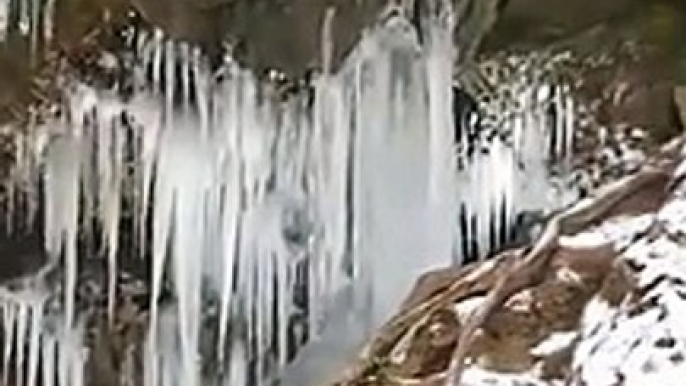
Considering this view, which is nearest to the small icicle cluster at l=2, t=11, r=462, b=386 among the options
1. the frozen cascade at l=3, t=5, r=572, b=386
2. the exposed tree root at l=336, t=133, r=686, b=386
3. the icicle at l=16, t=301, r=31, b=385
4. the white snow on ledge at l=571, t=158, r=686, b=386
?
the frozen cascade at l=3, t=5, r=572, b=386

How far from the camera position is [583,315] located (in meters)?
2.16

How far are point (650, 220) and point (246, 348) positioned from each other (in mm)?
2891

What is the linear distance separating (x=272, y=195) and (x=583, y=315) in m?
2.72

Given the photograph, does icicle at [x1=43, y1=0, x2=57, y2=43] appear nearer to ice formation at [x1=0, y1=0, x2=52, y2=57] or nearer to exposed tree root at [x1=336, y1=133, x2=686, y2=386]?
ice formation at [x1=0, y1=0, x2=52, y2=57]

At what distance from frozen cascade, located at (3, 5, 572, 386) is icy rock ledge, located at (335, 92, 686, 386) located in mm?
2217

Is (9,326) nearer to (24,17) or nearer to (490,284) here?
(24,17)

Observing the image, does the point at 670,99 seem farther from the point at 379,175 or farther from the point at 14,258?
the point at 14,258

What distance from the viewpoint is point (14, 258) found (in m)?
5.08

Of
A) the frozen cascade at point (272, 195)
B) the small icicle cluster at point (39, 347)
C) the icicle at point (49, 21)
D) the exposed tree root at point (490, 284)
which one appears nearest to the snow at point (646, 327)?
the exposed tree root at point (490, 284)

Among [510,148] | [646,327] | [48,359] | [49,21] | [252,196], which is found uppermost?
[49,21]

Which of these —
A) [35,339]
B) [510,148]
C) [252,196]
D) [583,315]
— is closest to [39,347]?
[35,339]

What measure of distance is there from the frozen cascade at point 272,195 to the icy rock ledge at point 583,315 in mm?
2217

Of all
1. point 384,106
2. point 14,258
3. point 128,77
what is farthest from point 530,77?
point 14,258

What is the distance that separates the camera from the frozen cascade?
4680 millimetres
